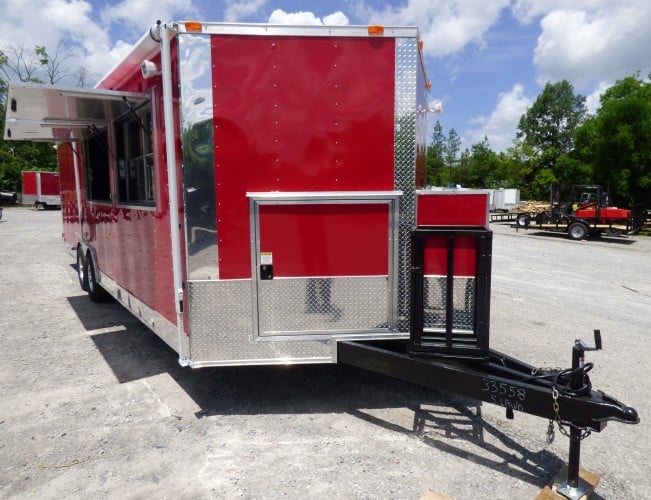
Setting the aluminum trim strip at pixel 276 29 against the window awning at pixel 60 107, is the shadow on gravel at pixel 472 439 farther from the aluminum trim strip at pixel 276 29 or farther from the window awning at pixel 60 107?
the window awning at pixel 60 107

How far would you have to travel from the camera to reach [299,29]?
334 centimetres

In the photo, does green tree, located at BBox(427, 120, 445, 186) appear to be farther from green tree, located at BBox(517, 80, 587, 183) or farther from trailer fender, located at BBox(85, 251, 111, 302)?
trailer fender, located at BBox(85, 251, 111, 302)

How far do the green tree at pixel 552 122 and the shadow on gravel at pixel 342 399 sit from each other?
168ft

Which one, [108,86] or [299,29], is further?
[108,86]

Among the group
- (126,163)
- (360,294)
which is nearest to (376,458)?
(360,294)

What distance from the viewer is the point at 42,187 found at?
31.8 meters

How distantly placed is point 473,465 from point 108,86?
4.77 meters

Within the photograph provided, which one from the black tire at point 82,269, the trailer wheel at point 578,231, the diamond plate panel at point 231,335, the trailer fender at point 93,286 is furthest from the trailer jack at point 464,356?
the trailer wheel at point 578,231

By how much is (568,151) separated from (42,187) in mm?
47087

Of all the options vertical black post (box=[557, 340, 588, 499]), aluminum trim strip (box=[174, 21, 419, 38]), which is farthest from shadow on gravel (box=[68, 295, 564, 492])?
aluminum trim strip (box=[174, 21, 419, 38])

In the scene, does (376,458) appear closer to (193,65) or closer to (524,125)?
(193,65)

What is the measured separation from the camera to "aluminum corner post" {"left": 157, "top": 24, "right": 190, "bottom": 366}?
135 inches

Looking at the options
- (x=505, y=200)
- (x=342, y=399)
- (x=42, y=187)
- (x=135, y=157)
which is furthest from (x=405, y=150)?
(x=42, y=187)

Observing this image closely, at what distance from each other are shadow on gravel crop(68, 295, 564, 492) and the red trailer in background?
30923 mm
